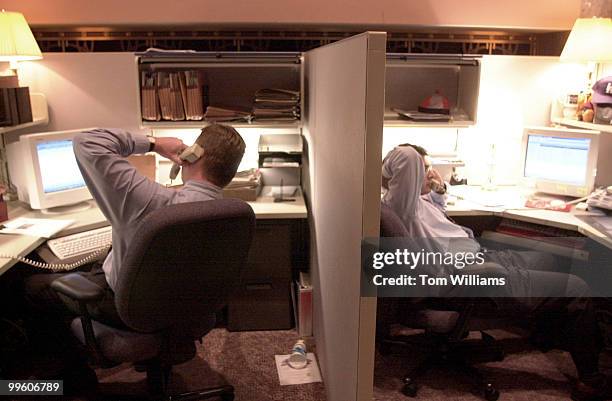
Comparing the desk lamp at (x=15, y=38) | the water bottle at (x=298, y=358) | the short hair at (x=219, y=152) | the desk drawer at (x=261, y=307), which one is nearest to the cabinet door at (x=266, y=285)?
the desk drawer at (x=261, y=307)

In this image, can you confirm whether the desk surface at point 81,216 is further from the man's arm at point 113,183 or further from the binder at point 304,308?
the man's arm at point 113,183

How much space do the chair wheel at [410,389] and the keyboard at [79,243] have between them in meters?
1.37

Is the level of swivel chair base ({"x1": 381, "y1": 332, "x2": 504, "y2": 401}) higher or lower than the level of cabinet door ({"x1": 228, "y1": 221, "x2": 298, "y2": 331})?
lower

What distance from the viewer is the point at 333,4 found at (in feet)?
9.61

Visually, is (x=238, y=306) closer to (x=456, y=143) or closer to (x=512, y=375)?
(x=512, y=375)

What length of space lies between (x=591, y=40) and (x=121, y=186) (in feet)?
7.80

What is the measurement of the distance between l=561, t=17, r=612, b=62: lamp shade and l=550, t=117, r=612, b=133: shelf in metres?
0.32

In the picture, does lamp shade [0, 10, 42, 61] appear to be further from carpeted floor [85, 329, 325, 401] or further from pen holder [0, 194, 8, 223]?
carpeted floor [85, 329, 325, 401]

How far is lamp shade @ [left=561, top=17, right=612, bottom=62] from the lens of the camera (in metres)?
2.77

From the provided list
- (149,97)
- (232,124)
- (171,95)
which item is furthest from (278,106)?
(149,97)

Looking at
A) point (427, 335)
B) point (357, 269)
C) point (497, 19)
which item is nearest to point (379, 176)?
point (357, 269)

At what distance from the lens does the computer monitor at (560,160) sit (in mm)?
2760

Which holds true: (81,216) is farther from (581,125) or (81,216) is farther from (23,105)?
(581,125)

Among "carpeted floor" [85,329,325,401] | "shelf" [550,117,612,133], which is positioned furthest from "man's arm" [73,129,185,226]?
"shelf" [550,117,612,133]
